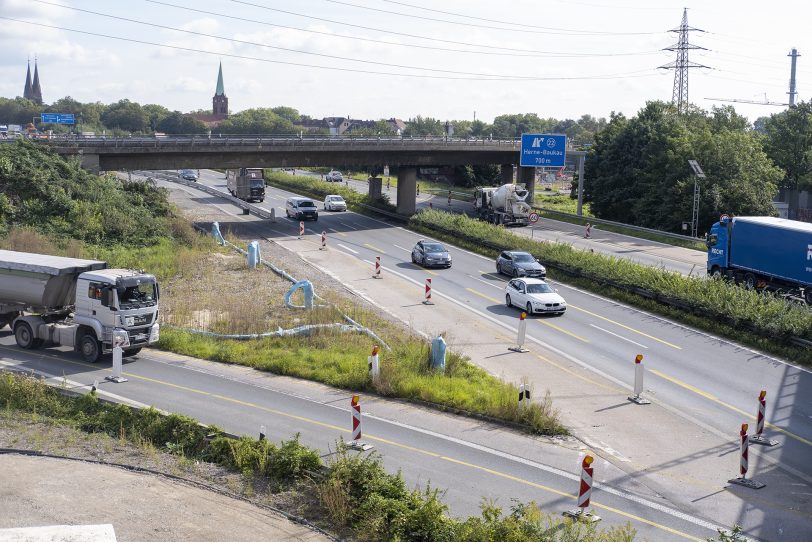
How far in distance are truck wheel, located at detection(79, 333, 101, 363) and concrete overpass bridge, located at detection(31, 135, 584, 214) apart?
31.9 m

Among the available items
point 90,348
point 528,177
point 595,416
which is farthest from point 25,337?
point 528,177

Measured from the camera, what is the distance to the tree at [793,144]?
76.4 metres

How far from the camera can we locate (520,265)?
40.2 m

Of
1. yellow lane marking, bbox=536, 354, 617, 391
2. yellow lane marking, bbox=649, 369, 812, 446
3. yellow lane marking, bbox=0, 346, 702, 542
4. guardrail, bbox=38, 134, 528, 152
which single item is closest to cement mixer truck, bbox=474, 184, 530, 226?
guardrail, bbox=38, 134, 528, 152

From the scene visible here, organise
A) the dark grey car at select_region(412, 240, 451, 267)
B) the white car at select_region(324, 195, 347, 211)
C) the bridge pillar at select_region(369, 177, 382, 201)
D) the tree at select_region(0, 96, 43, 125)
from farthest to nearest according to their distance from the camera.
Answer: the tree at select_region(0, 96, 43, 125) < the bridge pillar at select_region(369, 177, 382, 201) < the white car at select_region(324, 195, 347, 211) < the dark grey car at select_region(412, 240, 451, 267)

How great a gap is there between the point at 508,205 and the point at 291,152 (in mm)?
17706

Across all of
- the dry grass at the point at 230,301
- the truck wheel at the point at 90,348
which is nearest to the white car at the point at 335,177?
the dry grass at the point at 230,301

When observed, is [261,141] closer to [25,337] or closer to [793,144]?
[25,337]

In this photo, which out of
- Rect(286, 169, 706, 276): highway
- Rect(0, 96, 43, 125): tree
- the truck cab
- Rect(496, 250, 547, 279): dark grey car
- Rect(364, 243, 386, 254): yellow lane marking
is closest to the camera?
the truck cab

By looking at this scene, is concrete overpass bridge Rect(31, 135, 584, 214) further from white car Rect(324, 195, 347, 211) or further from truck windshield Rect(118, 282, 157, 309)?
truck windshield Rect(118, 282, 157, 309)

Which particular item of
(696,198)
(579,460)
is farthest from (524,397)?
(696,198)

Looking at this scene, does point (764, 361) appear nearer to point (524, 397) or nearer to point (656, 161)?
point (524, 397)

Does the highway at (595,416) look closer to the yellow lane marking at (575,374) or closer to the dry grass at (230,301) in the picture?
the yellow lane marking at (575,374)

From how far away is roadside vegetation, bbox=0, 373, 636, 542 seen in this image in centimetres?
1214
